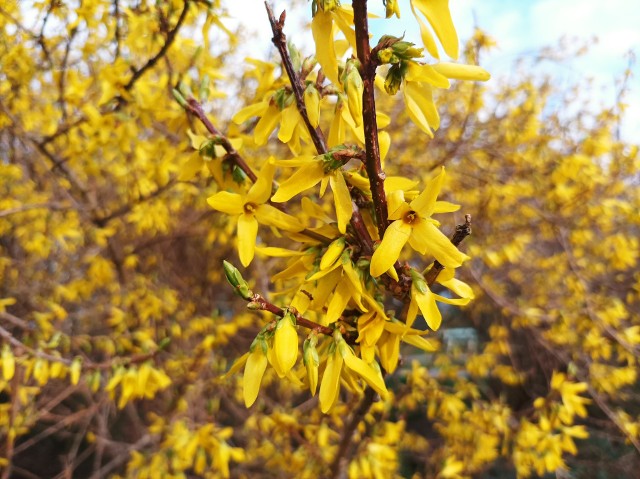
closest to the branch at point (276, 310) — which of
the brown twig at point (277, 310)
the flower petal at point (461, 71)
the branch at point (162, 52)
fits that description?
the brown twig at point (277, 310)

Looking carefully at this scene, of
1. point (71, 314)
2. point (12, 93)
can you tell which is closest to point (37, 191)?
point (71, 314)

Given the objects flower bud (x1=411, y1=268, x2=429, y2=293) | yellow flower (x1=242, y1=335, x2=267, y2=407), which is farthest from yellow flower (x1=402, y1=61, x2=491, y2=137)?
yellow flower (x1=242, y1=335, x2=267, y2=407)

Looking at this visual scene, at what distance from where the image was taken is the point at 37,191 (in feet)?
13.6

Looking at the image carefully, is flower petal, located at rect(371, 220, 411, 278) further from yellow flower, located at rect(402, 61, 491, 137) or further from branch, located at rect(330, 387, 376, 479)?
branch, located at rect(330, 387, 376, 479)

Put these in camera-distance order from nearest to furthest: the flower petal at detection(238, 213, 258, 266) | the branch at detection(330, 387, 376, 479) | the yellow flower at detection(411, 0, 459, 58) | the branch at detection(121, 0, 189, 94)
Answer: the yellow flower at detection(411, 0, 459, 58), the flower petal at detection(238, 213, 258, 266), the branch at detection(330, 387, 376, 479), the branch at detection(121, 0, 189, 94)

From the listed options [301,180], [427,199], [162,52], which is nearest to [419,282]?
[427,199]

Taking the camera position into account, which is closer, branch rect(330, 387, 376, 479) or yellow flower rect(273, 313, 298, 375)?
yellow flower rect(273, 313, 298, 375)

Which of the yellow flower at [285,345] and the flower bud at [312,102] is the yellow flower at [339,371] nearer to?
the yellow flower at [285,345]

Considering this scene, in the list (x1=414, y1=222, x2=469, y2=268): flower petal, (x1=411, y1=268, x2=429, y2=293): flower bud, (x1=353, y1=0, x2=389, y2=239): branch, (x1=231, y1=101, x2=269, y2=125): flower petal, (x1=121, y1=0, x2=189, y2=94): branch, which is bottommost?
(x1=411, y1=268, x2=429, y2=293): flower bud

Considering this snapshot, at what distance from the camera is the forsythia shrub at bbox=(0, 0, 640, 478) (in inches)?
29.7

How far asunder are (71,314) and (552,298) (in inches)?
176

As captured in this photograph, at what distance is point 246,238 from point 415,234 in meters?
0.33

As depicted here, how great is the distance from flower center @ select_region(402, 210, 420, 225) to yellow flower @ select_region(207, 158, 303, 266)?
214 millimetres

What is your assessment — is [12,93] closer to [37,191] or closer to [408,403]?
[37,191]
